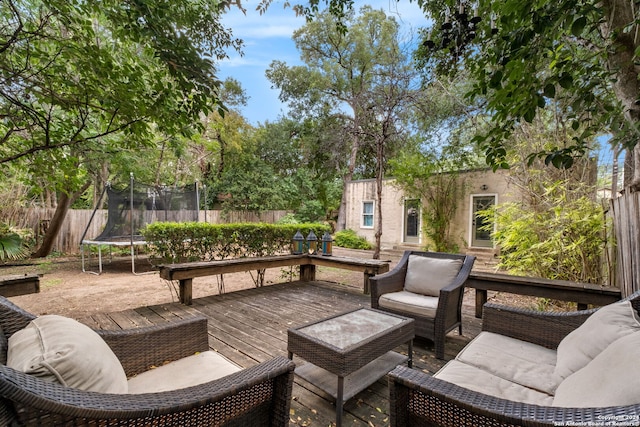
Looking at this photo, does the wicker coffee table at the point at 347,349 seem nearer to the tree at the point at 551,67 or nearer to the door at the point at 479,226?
the tree at the point at 551,67

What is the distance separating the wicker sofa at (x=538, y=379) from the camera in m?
0.90

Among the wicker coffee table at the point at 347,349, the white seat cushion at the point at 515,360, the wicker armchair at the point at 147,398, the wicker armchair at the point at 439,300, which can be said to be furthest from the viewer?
the wicker armchair at the point at 439,300

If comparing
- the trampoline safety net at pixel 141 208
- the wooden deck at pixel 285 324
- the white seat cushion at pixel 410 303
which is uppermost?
the trampoline safety net at pixel 141 208

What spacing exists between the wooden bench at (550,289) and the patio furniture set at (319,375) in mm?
1286

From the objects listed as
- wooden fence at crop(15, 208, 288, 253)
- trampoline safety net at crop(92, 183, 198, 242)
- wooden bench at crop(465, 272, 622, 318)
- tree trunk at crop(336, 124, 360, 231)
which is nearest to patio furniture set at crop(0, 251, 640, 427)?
wooden bench at crop(465, 272, 622, 318)

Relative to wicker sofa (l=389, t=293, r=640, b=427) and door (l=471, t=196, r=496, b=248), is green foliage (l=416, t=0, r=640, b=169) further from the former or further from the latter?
door (l=471, t=196, r=496, b=248)

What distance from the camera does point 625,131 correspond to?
1.81m

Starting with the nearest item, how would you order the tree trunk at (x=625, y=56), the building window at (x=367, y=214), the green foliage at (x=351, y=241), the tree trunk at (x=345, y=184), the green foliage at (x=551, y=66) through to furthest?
the green foliage at (x=551, y=66), the tree trunk at (x=625, y=56), the green foliage at (x=351, y=241), the building window at (x=367, y=214), the tree trunk at (x=345, y=184)

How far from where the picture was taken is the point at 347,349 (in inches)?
71.3

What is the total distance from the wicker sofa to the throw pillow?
112 cm

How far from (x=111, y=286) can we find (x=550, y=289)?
6867 mm

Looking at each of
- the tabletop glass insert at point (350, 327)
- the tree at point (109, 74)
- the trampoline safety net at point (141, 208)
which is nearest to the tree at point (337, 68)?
the trampoline safety net at point (141, 208)

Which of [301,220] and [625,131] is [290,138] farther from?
[625,131]

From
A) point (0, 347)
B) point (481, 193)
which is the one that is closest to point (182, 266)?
point (0, 347)
